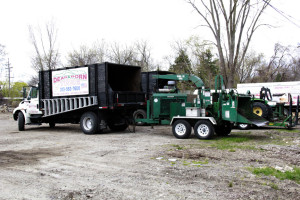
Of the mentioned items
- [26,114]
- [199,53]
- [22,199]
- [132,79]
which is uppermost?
[199,53]

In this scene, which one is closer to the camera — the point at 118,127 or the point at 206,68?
the point at 118,127

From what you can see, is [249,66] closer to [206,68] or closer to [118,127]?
[206,68]

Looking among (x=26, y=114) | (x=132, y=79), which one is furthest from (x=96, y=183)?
(x=26, y=114)

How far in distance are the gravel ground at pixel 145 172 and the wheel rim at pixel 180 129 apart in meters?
1.61

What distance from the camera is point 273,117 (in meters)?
14.2

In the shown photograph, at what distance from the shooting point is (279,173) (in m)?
6.27

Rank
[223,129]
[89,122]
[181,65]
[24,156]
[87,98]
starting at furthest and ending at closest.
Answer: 1. [181,65]
2. [89,122]
3. [87,98]
4. [223,129]
5. [24,156]

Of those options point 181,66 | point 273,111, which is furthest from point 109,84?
point 181,66

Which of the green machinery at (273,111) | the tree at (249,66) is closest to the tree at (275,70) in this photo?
the tree at (249,66)

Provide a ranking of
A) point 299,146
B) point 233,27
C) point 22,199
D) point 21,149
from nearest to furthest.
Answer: point 22,199 < point 299,146 < point 21,149 < point 233,27

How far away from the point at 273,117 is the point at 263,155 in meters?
6.62

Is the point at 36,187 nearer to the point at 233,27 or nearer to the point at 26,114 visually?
the point at 26,114

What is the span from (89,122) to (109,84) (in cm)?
220

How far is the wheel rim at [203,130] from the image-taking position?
11.5m
